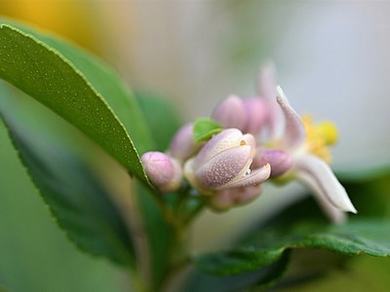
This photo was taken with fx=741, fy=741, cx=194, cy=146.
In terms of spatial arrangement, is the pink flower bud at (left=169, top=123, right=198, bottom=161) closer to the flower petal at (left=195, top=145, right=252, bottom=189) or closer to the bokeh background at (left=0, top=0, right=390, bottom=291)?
the flower petal at (left=195, top=145, right=252, bottom=189)

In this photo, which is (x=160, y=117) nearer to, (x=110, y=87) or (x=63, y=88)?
(x=110, y=87)

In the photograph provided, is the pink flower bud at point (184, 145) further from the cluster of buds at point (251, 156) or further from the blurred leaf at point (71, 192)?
the blurred leaf at point (71, 192)

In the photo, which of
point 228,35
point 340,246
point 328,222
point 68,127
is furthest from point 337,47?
point 340,246

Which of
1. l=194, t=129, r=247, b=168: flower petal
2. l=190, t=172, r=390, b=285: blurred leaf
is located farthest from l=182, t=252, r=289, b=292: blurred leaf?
l=194, t=129, r=247, b=168: flower petal

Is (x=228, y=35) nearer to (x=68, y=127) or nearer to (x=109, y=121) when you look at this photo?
(x=68, y=127)

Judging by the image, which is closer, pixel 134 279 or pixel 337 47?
pixel 134 279

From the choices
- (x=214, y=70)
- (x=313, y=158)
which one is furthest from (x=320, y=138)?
(x=214, y=70)
